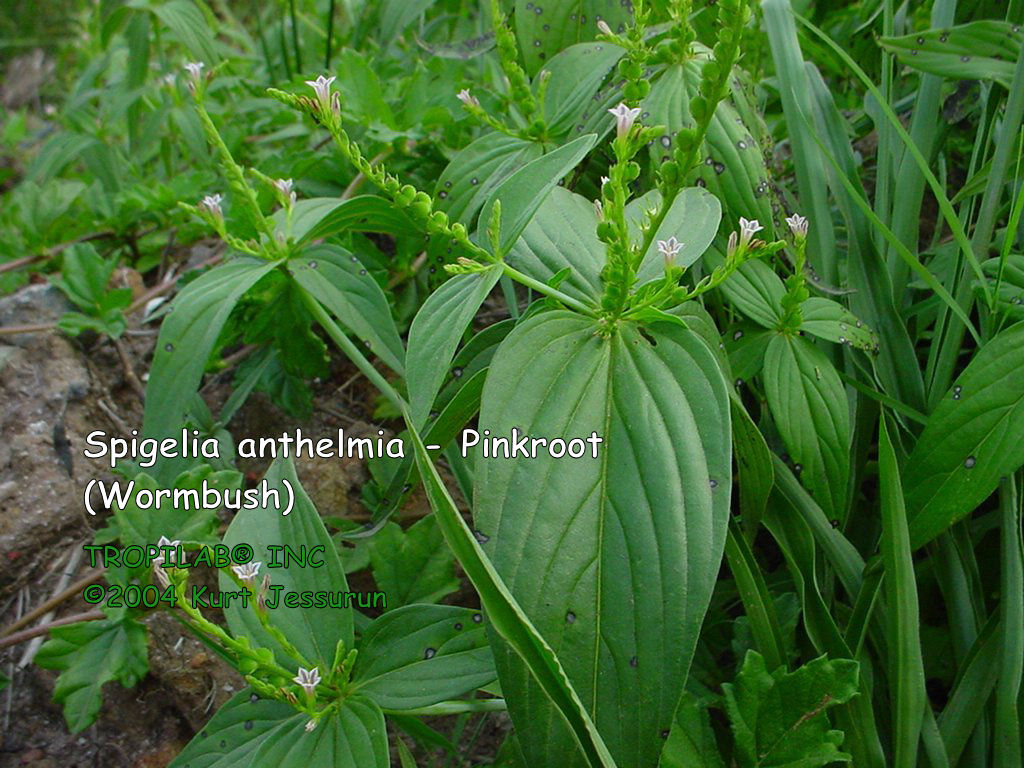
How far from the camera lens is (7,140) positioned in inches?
80.7

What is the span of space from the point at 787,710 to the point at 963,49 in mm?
641

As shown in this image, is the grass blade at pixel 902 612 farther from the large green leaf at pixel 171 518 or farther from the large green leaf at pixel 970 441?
the large green leaf at pixel 171 518

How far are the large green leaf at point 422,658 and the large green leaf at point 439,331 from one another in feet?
0.70

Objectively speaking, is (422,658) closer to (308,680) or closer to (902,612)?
(308,680)

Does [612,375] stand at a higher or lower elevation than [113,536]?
higher

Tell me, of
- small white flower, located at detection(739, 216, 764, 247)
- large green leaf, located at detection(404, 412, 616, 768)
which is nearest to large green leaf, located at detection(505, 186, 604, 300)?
small white flower, located at detection(739, 216, 764, 247)

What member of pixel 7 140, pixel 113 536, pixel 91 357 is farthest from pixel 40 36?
pixel 113 536

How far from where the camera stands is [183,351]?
83 cm

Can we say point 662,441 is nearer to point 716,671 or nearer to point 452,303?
point 452,303

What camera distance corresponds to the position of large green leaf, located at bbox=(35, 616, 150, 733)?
82 centimetres

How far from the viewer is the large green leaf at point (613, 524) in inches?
22.9

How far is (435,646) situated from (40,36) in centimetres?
310

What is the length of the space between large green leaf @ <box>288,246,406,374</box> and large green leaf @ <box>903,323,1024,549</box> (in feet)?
1.57

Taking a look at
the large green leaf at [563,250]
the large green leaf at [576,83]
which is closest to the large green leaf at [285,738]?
the large green leaf at [563,250]
